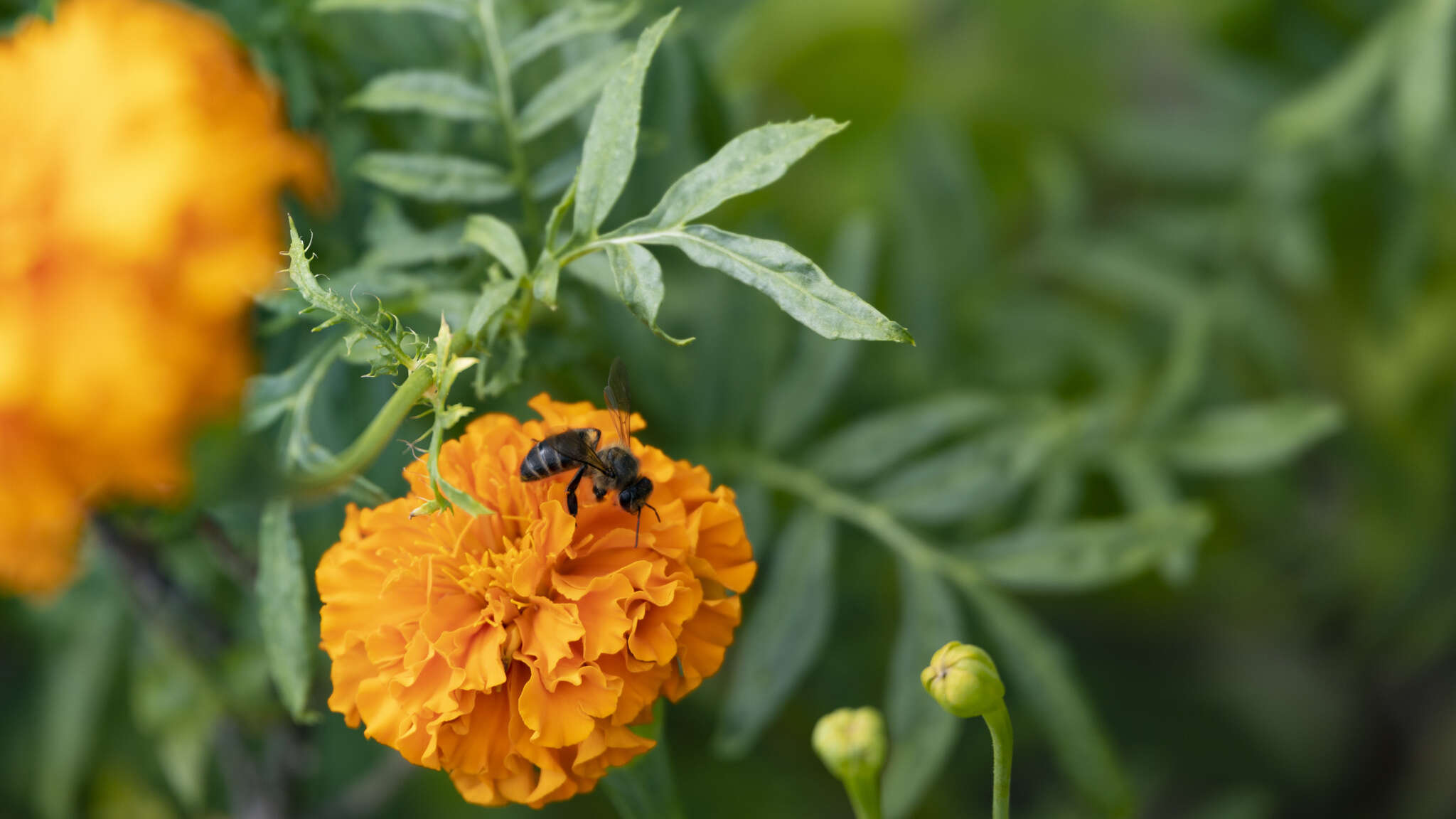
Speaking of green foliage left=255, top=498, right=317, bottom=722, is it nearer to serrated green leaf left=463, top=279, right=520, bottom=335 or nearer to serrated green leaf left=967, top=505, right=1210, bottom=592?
serrated green leaf left=463, top=279, right=520, bottom=335

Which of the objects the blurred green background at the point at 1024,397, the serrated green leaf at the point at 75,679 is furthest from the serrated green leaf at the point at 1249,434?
the serrated green leaf at the point at 75,679

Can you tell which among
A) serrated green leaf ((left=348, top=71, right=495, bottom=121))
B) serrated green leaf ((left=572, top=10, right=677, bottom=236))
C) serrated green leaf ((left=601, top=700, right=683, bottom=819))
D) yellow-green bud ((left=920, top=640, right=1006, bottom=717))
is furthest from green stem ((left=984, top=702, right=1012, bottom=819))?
serrated green leaf ((left=348, top=71, right=495, bottom=121))

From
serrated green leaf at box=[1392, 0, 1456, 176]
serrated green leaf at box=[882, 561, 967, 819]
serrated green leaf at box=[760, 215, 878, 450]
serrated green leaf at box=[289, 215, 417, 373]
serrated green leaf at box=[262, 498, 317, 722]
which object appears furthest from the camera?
serrated green leaf at box=[1392, 0, 1456, 176]

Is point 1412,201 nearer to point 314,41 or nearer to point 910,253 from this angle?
point 910,253

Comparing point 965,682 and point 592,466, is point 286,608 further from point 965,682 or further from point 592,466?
point 965,682

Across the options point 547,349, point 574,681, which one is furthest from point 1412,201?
point 574,681

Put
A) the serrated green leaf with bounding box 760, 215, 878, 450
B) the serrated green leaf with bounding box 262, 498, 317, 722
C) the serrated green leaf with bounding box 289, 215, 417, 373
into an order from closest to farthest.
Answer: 1. the serrated green leaf with bounding box 289, 215, 417, 373
2. the serrated green leaf with bounding box 262, 498, 317, 722
3. the serrated green leaf with bounding box 760, 215, 878, 450
